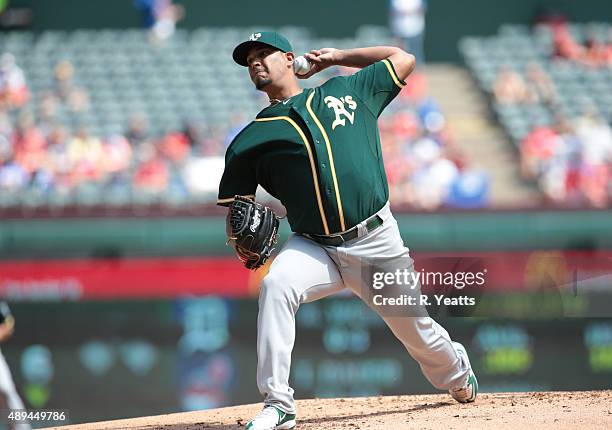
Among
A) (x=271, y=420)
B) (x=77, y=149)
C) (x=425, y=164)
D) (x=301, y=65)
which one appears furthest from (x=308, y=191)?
(x=77, y=149)

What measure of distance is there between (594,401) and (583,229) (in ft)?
13.1

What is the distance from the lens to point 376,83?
4.70 meters

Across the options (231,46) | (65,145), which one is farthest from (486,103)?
(65,145)

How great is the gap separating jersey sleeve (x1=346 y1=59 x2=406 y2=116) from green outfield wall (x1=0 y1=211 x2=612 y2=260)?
4118mm

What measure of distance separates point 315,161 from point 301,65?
428mm

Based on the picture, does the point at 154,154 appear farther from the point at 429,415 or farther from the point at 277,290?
the point at 277,290

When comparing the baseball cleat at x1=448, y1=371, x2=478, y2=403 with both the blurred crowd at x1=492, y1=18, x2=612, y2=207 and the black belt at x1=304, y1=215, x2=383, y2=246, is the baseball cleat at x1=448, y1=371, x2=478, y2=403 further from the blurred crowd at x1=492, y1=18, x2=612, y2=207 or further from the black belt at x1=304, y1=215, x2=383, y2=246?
the blurred crowd at x1=492, y1=18, x2=612, y2=207

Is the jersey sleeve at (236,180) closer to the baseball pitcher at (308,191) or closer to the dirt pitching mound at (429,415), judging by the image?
the baseball pitcher at (308,191)

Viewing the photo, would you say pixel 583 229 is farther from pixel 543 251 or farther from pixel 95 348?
pixel 95 348

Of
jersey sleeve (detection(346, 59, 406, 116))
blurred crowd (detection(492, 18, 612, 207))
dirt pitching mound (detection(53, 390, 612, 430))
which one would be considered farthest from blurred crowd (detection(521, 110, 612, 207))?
jersey sleeve (detection(346, 59, 406, 116))

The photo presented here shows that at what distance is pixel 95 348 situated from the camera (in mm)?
8711

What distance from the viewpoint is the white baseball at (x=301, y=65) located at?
4586 mm

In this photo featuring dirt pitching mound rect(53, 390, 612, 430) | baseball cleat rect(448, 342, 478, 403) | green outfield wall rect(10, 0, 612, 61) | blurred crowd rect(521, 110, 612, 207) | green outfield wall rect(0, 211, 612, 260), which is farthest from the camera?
green outfield wall rect(10, 0, 612, 61)

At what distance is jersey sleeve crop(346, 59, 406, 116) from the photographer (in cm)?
468
